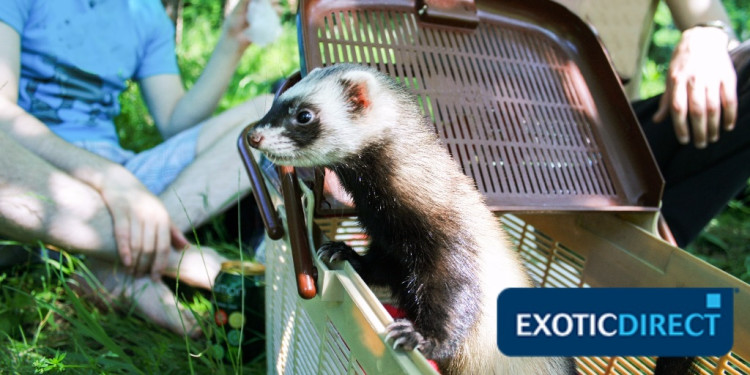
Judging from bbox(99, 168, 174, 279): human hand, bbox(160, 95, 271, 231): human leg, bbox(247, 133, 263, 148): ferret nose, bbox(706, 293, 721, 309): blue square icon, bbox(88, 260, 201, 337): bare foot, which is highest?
bbox(247, 133, 263, 148): ferret nose

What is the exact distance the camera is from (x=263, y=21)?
1.50m

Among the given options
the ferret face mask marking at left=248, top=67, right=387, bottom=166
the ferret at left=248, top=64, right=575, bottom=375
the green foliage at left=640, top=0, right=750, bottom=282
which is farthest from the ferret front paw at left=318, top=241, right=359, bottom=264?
the green foliage at left=640, top=0, right=750, bottom=282

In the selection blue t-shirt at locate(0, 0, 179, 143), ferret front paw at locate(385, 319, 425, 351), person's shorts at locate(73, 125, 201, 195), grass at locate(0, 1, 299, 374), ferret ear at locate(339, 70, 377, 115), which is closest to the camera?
ferret front paw at locate(385, 319, 425, 351)

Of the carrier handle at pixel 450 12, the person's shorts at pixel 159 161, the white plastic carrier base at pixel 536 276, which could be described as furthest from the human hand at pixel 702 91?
the person's shorts at pixel 159 161

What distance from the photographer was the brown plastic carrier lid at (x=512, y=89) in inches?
38.4

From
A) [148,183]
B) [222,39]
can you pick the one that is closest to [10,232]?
[148,183]

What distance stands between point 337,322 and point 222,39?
1165 millimetres

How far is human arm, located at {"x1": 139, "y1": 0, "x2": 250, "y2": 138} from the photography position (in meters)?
1.61

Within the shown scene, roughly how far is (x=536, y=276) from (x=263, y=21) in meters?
0.90

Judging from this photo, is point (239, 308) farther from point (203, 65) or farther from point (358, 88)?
point (203, 65)

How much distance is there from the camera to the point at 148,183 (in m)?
1.54

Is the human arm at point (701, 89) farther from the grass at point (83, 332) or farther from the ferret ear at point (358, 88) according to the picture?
the grass at point (83, 332)

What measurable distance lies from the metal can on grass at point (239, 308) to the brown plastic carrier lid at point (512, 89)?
0.42m

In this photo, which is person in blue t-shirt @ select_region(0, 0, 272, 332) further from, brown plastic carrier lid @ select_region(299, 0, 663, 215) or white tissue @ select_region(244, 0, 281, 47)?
brown plastic carrier lid @ select_region(299, 0, 663, 215)
